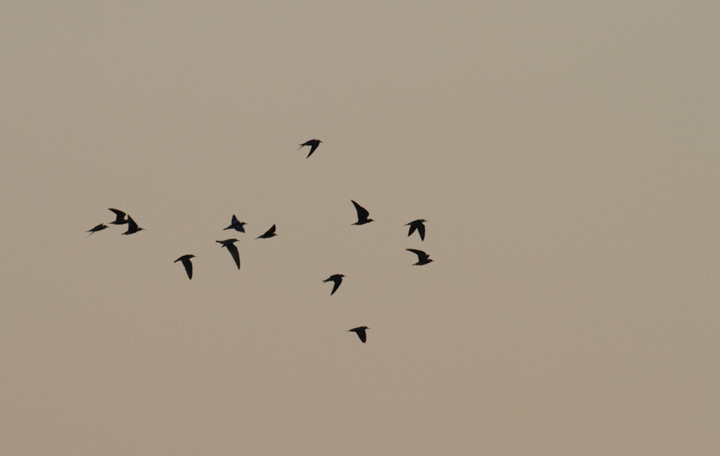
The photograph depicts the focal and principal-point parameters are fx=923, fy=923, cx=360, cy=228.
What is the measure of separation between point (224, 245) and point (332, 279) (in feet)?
23.0

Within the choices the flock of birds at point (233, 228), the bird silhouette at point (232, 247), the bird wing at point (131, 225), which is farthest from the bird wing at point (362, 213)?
the bird wing at point (131, 225)

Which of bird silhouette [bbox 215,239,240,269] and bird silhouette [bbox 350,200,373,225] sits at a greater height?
bird silhouette [bbox 350,200,373,225]

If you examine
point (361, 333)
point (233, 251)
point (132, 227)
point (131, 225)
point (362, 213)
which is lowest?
point (361, 333)

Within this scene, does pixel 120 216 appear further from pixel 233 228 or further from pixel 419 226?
pixel 419 226

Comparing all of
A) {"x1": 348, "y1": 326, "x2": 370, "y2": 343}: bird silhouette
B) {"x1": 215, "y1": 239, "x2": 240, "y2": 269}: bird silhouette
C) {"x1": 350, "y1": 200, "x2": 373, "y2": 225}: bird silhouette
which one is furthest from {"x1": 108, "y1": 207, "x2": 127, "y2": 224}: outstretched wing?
{"x1": 348, "y1": 326, "x2": 370, "y2": 343}: bird silhouette

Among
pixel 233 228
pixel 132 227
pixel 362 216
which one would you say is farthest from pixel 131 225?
pixel 362 216

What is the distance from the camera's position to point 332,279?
52719 millimetres

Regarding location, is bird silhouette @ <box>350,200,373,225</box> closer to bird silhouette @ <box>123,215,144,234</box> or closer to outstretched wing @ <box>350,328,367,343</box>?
outstretched wing @ <box>350,328,367,343</box>

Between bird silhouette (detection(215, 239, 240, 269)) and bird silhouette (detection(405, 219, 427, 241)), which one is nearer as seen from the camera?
bird silhouette (detection(215, 239, 240, 269))

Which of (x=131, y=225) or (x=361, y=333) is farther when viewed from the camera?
(x=361, y=333)

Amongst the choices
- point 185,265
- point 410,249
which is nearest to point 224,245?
point 185,265

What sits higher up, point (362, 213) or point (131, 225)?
point (362, 213)

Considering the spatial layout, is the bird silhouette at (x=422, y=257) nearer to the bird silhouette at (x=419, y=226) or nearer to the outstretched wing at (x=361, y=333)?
the bird silhouette at (x=419, y=226)

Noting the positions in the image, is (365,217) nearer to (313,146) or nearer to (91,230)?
(313,146)
